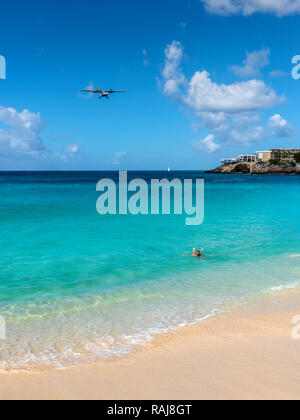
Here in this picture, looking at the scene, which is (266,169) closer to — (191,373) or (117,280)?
(117,280)

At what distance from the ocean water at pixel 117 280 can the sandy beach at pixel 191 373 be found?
1.82 ft

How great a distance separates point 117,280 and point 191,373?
7.22 meters

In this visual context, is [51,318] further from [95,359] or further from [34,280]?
[34,280]

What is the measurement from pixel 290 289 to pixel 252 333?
427 centimetres

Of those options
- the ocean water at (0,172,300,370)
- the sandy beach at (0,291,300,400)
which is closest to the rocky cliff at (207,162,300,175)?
the ocean water at (0,172,300,370)

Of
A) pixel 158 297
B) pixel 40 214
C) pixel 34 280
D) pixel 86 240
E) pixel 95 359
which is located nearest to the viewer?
pixel 95 359

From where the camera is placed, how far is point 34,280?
13680mm

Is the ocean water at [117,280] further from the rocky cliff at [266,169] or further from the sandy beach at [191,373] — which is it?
the rocky cliff at [266,169]

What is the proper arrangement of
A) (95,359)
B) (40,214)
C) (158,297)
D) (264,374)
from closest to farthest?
(264,374)
(95,359)
(158,297)
(40,214)

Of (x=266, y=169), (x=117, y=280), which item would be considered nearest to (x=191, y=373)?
(x=117, y=280)

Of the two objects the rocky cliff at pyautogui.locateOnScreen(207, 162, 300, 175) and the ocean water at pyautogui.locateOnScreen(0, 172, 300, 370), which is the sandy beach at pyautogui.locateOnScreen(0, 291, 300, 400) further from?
the rocky cliff at pyautogui.locateOnScreen(207, 162, 300, 175)

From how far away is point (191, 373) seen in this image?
6895 millimetres
